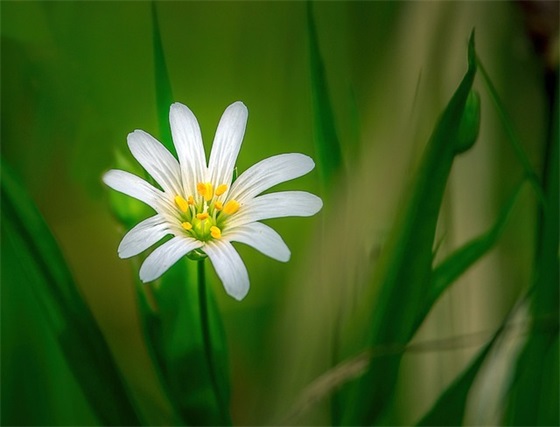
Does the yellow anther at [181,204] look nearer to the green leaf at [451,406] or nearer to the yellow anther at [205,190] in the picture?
the yellow anther at [205,190]

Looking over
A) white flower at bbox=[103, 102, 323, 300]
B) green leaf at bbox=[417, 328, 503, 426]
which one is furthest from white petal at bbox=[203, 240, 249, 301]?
green leaf at bbox=[417, 328, 503, 426]

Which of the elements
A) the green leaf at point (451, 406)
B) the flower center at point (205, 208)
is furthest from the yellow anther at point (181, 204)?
the green leaf at point (451, 406)

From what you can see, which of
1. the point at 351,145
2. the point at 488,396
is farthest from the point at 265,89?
the point at 488,396

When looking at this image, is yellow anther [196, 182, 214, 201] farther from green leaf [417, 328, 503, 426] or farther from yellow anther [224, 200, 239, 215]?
green leaf [417, 328, 503, 426]

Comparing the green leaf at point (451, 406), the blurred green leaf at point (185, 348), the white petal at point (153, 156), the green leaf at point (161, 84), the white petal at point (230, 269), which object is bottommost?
the green leaf at point (451, 406)

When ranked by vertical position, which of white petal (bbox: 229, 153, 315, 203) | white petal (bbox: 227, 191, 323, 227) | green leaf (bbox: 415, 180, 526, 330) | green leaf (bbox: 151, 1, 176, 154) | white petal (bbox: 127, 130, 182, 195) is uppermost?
green leaf (bbox: 151, 1, 176, 154)

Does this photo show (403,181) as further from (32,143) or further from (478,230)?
(32,143)
